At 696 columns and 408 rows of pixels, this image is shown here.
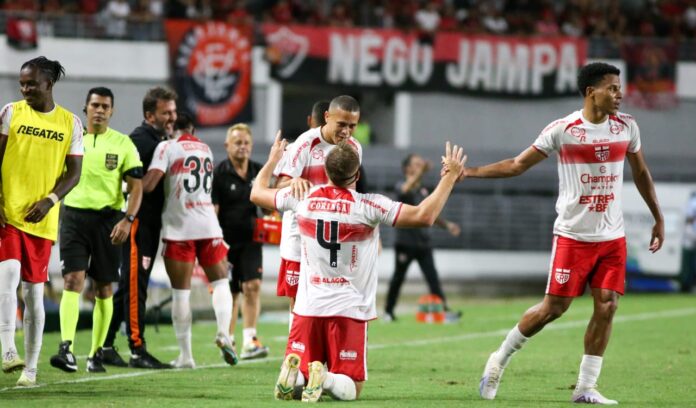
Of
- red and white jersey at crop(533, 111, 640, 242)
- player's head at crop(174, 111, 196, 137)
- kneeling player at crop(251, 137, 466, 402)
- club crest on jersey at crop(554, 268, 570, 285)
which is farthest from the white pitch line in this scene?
red and white jersey at crop(533, 111, 640, 242)

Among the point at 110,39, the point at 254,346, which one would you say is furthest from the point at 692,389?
the point at 110,39

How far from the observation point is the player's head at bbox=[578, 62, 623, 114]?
9.15 meters

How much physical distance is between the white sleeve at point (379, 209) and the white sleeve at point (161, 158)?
3.44m

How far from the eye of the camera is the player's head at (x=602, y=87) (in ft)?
30.0

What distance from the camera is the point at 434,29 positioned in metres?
32.5

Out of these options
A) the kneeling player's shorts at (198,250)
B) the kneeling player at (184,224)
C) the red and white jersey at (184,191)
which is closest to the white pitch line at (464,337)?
the kneeling player at (184,224)

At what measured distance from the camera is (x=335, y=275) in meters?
8.51

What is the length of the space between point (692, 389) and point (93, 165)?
5.39 metres

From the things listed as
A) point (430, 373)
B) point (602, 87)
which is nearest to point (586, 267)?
point (602, 87)

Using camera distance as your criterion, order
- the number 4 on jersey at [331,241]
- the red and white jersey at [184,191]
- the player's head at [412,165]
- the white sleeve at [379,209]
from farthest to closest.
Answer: the player's head at [412,165] < the red and white jersey at [184,191] < the number 4 on jersey at [331,241] < the white sleeve at [379,209]

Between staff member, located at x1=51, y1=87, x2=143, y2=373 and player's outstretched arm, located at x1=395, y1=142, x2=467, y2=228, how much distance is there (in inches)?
132

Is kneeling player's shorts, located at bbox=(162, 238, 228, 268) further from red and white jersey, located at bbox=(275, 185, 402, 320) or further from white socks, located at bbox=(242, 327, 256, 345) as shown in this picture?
red and white jersey, located at bbox=(275, 185, 402, 320)

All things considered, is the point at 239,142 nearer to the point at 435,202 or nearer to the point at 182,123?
the point at 182,123

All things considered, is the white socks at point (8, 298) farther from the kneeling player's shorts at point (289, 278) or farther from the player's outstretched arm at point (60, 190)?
the kneeling player's shorts at point (289, 278)
